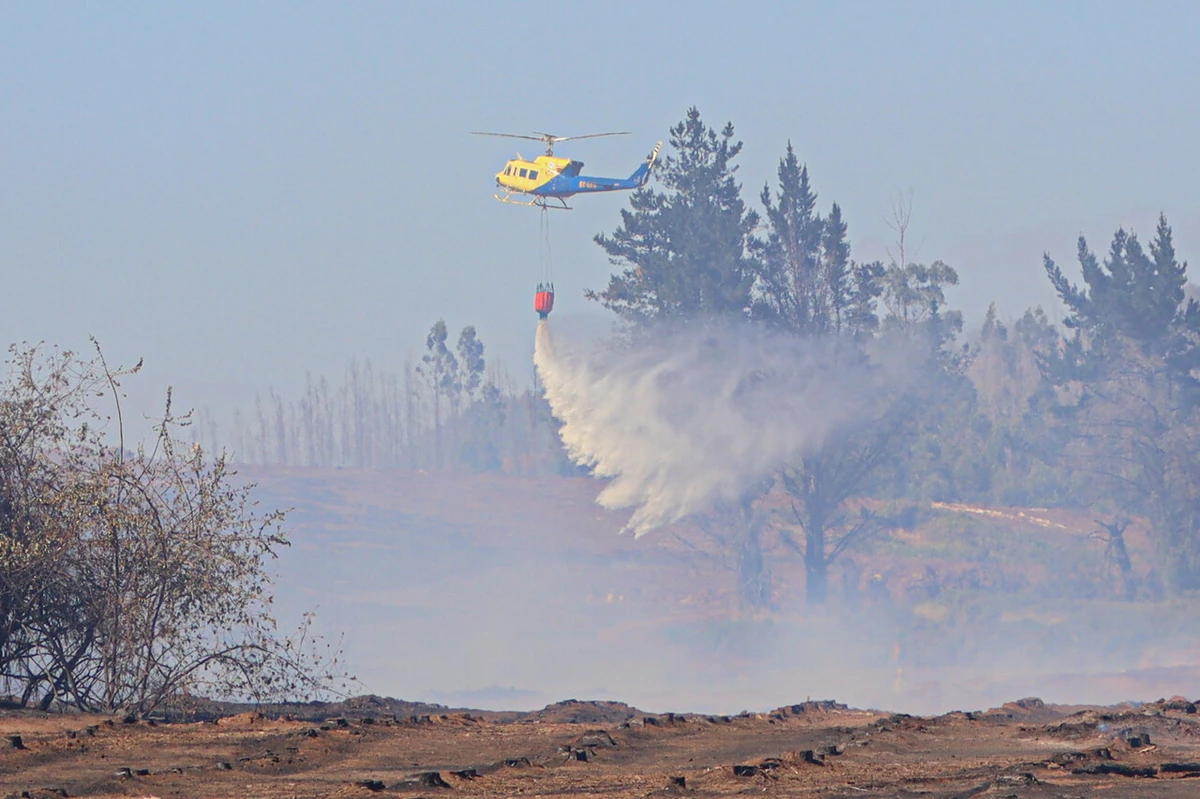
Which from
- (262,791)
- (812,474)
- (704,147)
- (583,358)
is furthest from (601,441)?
(262,791)

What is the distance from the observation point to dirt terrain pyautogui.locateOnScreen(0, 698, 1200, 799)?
51.5ft

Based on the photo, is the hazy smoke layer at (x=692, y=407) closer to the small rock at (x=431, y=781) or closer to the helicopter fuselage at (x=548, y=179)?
the helicopter fuselage at (x=548, y=179)

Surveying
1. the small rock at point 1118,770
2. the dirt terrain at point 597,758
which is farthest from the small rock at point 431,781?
the small rock at point 1118,770

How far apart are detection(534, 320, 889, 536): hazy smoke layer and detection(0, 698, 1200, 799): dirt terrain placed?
46.5 m

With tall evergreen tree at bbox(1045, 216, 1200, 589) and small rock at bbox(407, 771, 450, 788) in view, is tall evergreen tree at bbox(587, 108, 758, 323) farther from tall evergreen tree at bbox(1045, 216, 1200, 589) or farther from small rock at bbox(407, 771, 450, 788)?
small rock at bbox(407, 771, 450, 788)

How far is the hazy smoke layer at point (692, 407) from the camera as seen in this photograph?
71938 millimetres

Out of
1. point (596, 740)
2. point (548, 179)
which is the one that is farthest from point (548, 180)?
point (596, 740)

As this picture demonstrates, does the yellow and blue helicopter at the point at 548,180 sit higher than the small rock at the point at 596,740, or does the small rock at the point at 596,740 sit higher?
the yellow and blue helicopter at the point at 548,180

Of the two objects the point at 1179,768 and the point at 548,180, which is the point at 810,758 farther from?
the point at 548,180

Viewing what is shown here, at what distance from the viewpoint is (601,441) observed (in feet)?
242

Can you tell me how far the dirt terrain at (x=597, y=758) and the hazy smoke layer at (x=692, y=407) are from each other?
46.5 meters

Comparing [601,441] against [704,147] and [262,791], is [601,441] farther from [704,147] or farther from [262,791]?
[262,791]

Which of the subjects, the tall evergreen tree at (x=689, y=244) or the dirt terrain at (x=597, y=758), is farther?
the tall evergreen tree at (x=689, y=244)

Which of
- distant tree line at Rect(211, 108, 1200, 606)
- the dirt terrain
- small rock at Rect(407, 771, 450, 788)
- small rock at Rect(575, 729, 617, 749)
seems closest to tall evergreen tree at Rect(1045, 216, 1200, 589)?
distant tree line at Rect(211, 108, 1200, 606)
